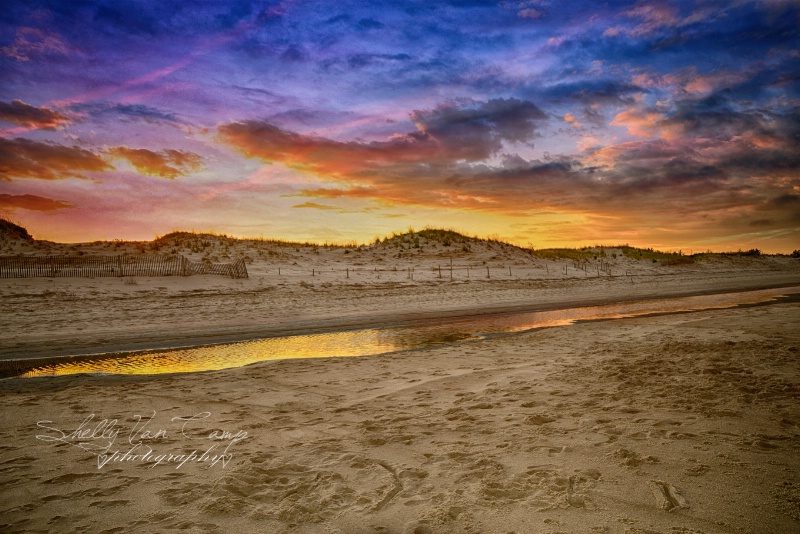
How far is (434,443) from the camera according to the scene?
444 cm

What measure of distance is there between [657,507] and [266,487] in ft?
10.5

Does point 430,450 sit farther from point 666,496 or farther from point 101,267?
point 101,267

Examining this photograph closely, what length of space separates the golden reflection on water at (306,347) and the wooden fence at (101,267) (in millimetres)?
15125

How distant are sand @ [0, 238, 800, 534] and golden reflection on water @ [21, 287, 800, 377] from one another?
1104 mm

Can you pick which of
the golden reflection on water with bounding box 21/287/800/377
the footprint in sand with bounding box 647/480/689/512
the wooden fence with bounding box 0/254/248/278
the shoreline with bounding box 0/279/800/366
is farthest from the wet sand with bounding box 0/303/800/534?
the wooden fence with bounding box 0/254/248/278

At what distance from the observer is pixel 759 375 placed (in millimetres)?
6285

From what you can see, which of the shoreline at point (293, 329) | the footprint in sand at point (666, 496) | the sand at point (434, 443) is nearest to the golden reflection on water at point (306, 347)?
the shoreline at point (293, 329)

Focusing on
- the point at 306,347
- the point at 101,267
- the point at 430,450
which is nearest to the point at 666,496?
the point at 430,450

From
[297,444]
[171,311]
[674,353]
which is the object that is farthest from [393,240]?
[297,444]

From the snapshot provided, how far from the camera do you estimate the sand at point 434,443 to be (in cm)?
313

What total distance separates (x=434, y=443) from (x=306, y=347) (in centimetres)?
768

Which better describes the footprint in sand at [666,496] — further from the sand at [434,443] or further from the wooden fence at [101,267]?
the wooden fence at [101,267]

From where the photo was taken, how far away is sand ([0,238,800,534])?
313cm

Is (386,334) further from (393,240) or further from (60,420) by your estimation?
(393,240)
